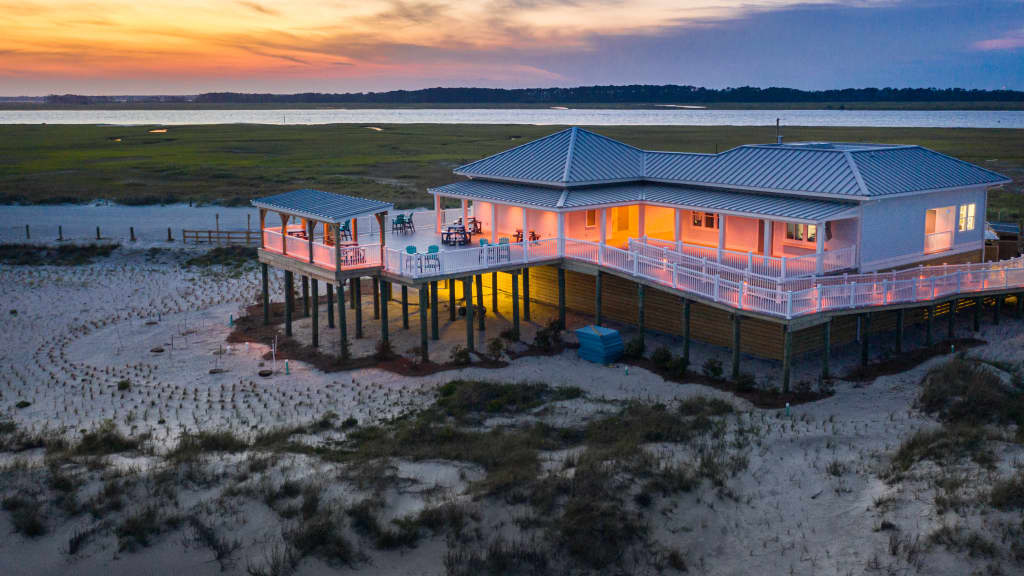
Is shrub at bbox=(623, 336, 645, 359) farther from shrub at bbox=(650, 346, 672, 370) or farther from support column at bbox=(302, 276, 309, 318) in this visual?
support column at bbox=(302, 276, 309, 318)

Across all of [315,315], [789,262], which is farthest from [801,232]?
[315,315]

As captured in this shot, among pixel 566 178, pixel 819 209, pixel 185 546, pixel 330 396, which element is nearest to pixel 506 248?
pixel 566 178

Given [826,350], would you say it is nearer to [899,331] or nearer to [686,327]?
[899,331]

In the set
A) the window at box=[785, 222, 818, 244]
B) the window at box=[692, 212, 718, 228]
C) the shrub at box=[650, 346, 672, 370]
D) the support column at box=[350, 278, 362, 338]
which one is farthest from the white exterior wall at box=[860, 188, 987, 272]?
the support column at box=[350, 278, 362, 338]

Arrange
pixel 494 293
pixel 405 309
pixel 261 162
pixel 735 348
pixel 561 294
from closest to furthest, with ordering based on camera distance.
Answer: pixel 735 348, pixel 561 294, pixel 405 309, pixel 494 293, pixel 261 162

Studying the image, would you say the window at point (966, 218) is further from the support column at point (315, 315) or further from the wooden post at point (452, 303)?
the support column at point (315, 315)

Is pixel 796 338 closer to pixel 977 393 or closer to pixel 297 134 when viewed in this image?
pixel 977 393
